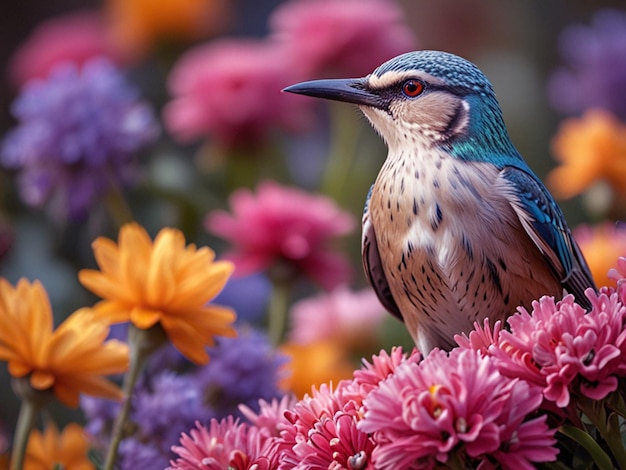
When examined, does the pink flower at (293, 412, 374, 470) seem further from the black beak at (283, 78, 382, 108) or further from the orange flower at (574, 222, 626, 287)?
the orange flower at (574, 222, 626, 287)

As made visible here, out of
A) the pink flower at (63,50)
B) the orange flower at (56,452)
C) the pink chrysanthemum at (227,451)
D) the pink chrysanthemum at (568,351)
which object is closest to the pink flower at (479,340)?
the pink chrysanthemum at (568,351)

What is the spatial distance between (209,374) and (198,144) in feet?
3.85

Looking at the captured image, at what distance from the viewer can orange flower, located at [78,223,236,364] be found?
0.74m

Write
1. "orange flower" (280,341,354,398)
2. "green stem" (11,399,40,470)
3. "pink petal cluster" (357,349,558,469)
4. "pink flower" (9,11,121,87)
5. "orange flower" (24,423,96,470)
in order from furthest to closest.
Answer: "pink flower" (9,11,121,87) < "orange flower" (280,341,354,398) < "orange flower" (24,423,96,470) < "green stem" (11,399,40,470) < "pink petal cluster" (357,349,558,469)

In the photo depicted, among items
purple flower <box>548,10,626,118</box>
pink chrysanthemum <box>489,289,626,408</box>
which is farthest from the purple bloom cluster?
purple flower <box>548,10,626,118</box>

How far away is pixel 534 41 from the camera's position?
248cm

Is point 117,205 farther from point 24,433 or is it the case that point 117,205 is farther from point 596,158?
point 596,158

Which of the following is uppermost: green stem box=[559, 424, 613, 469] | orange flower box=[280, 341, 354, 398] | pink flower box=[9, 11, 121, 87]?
pink flower box=[9, 11, 121, 87]

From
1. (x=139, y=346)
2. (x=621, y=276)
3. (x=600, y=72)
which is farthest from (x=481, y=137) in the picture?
(x=600, y=72)

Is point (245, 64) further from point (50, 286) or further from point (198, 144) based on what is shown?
point (198, 144)

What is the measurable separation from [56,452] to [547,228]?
0.44 m

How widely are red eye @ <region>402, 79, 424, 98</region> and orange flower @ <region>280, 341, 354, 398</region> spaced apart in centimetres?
31

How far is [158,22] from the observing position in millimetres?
1719

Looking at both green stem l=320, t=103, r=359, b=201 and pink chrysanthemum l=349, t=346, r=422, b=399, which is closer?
pink chrysanthemum l=349, t=346, r=422, b=399
